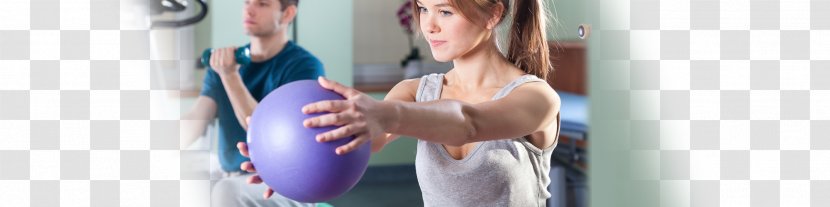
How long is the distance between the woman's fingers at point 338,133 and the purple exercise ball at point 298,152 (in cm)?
2

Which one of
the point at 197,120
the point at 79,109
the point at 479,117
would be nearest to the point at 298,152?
the point at 479,117

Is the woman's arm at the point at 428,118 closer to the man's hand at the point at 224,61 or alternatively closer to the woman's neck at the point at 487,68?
the woman's neck at the point at 487,68

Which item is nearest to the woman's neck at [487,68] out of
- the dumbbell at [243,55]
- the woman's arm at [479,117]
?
the woman's arm at [479,117]

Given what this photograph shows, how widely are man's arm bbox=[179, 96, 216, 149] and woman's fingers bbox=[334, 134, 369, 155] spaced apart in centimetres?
171

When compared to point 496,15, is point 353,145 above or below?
below

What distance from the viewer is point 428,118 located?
1013 millimetres

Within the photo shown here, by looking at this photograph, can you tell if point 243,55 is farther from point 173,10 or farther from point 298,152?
point 298,152

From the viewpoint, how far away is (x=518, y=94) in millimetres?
1259

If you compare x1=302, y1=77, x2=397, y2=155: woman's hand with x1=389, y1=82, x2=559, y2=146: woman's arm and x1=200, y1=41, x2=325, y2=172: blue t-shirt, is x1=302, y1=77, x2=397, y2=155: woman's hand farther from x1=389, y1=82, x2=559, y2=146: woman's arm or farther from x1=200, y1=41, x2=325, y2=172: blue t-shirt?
x1=200, y1=41, x2=325, y2=172: blue t-shirt

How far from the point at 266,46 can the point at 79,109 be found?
578mm

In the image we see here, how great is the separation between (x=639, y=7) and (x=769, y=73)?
1.21 ft

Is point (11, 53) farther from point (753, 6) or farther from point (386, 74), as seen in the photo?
point (386, 74)

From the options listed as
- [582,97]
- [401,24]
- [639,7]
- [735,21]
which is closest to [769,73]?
[735,21]

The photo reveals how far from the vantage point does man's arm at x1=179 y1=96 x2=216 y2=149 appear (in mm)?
2645
